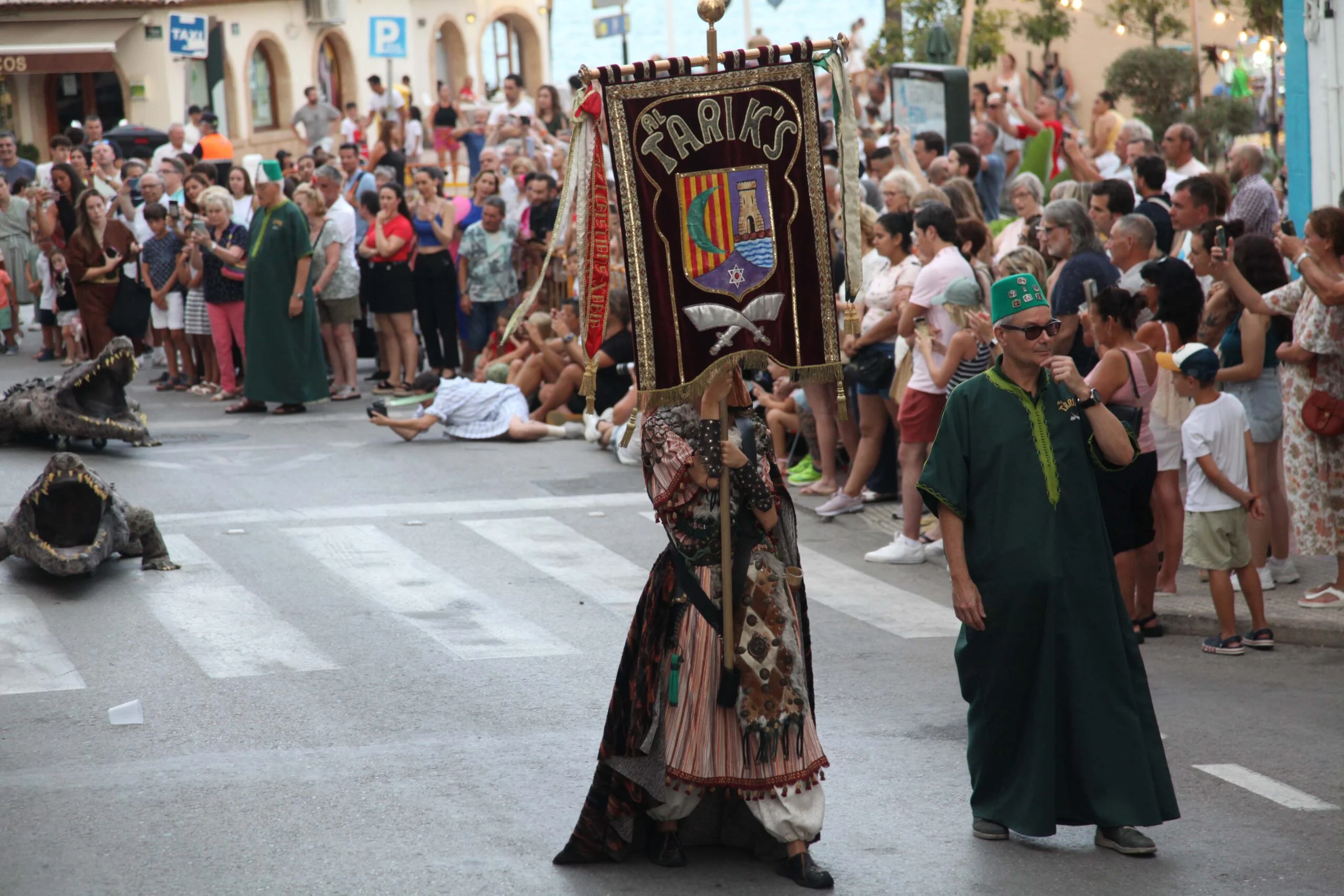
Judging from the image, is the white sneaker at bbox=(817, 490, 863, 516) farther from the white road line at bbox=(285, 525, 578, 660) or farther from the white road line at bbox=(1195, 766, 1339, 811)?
the white road line at bbox=(1195, 766, 1339, 811)

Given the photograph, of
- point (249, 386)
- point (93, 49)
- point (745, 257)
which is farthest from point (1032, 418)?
point (93, 49)

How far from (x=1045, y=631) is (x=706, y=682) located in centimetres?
112

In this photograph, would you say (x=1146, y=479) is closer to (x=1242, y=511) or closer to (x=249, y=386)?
(x=1242, y=511)

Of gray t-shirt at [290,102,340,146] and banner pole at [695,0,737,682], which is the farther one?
gray t-shirt at [290,102,340,146]

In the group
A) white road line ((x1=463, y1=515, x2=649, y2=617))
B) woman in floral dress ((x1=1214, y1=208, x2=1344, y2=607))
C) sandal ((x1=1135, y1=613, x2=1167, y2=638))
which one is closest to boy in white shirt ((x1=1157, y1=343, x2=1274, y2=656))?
sandal ((x1=1135, y1=613, x2=1167, y2=638))

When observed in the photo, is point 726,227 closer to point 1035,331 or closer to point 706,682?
point 1035,331

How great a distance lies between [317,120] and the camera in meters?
33.4

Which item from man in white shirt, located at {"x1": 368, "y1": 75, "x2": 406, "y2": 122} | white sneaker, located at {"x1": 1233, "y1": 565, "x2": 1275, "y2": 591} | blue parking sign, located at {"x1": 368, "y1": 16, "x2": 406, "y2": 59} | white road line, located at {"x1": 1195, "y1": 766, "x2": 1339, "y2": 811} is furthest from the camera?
man in white shirt, located at {"x1": 368, "y1": 75, "x2": 406, "y2": 122}

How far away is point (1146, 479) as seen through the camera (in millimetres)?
8320

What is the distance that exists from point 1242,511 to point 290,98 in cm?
3513

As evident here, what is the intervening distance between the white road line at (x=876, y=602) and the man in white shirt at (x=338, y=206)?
826cm

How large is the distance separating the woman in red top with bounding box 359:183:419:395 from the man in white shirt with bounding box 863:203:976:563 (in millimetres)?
7804

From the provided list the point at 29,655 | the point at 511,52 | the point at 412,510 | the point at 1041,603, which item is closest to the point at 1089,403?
the point at 1041,603

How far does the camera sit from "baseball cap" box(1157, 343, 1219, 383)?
8.34 metres
